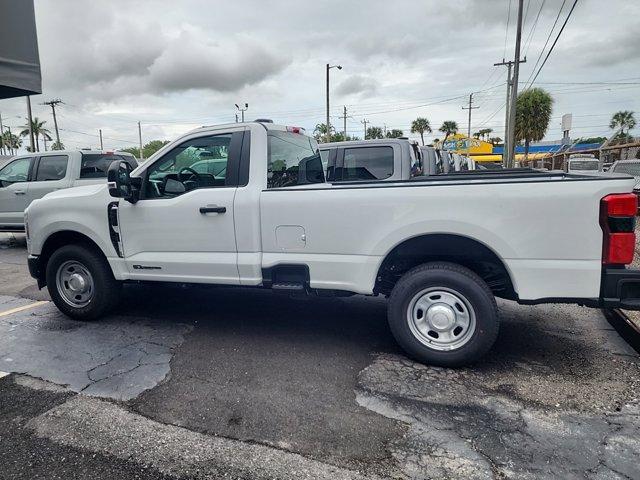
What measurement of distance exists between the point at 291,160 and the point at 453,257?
1.93 meters

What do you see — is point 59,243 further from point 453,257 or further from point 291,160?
point 453,257

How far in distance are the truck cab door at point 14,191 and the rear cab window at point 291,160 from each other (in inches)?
311

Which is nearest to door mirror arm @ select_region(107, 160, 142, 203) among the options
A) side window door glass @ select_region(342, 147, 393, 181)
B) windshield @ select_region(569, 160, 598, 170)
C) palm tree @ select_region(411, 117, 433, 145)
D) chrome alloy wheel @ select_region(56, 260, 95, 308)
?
chrome alloy wheel @ select_region(56, 260, 95, 308)

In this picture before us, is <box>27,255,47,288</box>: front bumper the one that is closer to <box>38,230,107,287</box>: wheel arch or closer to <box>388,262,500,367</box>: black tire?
<box>38,230,107,287</box>: wheel arch

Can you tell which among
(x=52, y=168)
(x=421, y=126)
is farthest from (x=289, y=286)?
(x=421, y=126)

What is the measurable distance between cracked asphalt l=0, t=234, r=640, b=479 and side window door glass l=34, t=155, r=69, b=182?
18.8 feet

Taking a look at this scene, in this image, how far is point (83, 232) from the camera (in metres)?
4.73

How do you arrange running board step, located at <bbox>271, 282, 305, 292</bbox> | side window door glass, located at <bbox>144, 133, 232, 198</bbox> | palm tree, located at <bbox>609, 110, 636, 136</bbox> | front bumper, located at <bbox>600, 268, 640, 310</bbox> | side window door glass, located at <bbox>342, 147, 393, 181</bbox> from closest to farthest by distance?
1. front bumper, located at <bbox>600, 268, 640, 310</bbox>
2. running board step, located at <bbox>271, 282, 305, 292</bbox>
3. side window door glass, located at <bbox>144, 133, 232, 198</bbox>
4. side window door glass, located at <bbox>342, 147, 393, 181</bbox>
5. palm tree, located at <bbox>609, 110, 636, 136</bbox>

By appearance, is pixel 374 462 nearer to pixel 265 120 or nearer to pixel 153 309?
pixel 265 120

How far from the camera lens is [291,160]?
4.66 metres

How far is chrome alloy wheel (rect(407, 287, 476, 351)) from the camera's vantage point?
362 cm

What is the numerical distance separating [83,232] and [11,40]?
247cm

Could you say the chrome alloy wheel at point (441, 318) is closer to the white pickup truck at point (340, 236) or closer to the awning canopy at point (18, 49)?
the white pickup truck at point (340, 236)

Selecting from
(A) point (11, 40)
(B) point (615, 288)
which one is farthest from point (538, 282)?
(A) point (11, 40)
